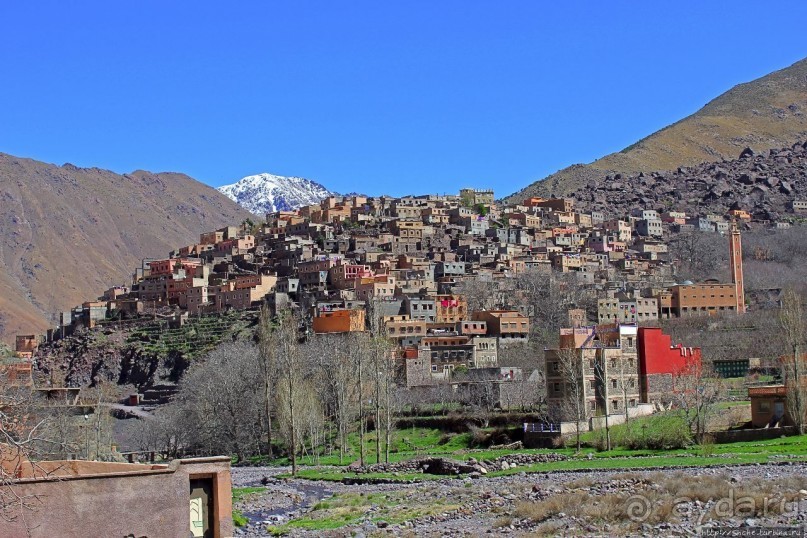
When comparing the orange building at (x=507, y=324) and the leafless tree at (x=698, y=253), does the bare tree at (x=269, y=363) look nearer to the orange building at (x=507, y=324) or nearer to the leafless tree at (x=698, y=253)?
the orange building at (x=507, y=324)

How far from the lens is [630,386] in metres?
54.1

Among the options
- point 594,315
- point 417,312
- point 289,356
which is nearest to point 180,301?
point 417,312

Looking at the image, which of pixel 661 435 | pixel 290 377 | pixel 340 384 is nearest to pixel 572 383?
pixel 661 435

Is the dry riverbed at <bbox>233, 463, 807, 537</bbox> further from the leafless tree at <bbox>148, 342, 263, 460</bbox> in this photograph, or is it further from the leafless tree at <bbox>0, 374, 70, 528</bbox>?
the leafless tree at <bbox>148, 342, 263, 460</bbox>

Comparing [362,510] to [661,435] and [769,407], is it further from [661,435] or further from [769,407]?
[769,407]

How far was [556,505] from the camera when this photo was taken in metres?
28.9

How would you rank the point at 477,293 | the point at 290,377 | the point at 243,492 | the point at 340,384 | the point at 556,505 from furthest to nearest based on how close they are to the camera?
the point at 477,293 < the point at 340,384 < the point at 290,377 < the point at 243,492 < the point at 556,505

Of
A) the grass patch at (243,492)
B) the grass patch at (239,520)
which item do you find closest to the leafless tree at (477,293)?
the grass patch at (243,492)

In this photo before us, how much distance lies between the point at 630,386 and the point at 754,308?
5419 centimetres

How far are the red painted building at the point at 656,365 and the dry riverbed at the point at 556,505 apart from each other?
58.5 ft

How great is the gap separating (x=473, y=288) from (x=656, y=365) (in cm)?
5450

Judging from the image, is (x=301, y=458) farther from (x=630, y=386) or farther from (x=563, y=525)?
(x=563, y=525)

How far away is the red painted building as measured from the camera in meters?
55.3

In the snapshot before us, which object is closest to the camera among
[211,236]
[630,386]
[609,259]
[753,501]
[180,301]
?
[753,501]
